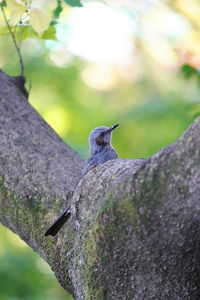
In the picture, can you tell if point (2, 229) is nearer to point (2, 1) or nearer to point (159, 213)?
point (2, 1)

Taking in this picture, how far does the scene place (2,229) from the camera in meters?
8.68

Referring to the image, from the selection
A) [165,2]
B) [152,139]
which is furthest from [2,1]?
[165,2]

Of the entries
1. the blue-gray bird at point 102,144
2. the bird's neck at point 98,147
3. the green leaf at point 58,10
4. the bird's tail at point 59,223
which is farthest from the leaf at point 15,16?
the bird's neck at point 98,147

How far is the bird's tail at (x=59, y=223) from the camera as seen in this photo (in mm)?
3355

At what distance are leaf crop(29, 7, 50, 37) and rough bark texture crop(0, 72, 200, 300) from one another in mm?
787

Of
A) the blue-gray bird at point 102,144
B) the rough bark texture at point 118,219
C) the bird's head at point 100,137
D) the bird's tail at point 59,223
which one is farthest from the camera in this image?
the bird's head at point 100,137

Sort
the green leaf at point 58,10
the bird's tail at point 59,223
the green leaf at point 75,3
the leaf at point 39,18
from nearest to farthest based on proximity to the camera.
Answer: the bird's tail at point 59,223 < the leaf at point 39,18 < the green leaf at point 75,3 < the green leaf at point 58,10

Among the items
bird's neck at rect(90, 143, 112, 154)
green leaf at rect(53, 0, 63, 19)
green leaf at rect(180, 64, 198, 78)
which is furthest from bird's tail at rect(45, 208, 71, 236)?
bird's neck at rect(90, 143, 112, 154)

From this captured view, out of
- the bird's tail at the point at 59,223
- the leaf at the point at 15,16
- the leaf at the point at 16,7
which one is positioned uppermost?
the leaf at the point at 16,7

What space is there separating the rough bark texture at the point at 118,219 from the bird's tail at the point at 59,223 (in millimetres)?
33

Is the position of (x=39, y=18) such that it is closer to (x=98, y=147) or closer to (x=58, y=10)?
(x=58, y=10)

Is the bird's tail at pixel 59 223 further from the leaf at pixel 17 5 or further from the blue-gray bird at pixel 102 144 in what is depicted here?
the blue-gray bird at pixel 102 144

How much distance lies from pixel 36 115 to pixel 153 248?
5.66 feet

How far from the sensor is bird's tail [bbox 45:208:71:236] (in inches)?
132
